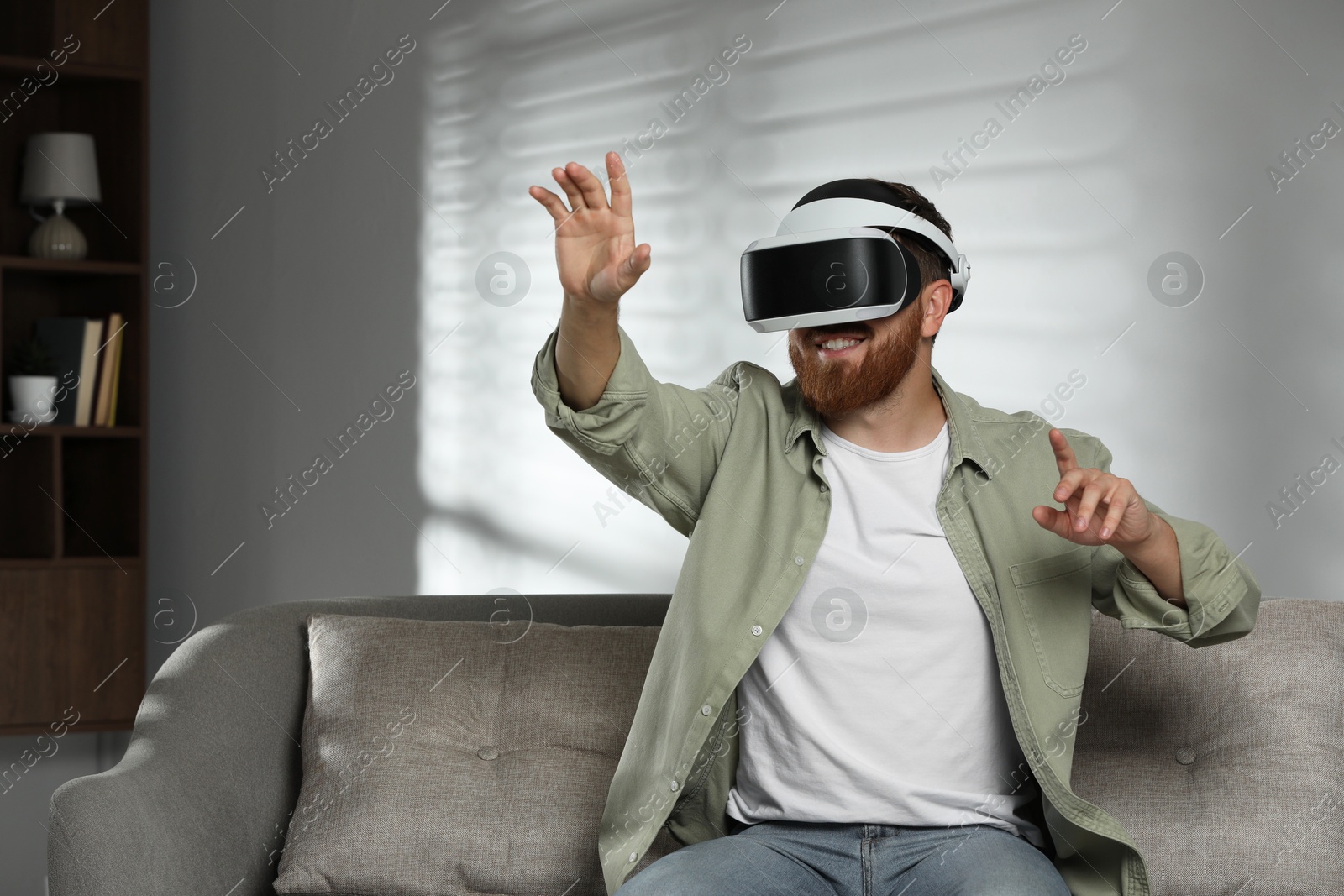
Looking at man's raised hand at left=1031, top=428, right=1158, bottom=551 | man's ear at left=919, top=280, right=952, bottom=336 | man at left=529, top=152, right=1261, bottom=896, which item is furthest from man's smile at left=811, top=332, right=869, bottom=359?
man's raised hand at left=1031, top=428, right=1158, bottom=551

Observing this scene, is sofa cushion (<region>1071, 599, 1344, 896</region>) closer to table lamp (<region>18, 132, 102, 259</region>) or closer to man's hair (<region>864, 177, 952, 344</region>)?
man's hair (<region>864, 177, 952, 344</region>)

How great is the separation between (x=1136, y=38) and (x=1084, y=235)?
41cm

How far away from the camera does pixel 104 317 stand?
3.49 m

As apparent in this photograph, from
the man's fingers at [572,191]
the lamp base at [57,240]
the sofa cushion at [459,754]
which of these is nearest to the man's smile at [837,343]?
the man's fingers at [572,191]

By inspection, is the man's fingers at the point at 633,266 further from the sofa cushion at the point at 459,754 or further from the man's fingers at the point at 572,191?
the sofa cushion at the point at 459,754

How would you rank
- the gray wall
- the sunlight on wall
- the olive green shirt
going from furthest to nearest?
the sunlight on wall
the gray wall
the olive green shirt

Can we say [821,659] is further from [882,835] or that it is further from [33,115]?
[33,115]

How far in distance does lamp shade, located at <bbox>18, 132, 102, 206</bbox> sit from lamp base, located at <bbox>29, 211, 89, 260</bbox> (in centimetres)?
7

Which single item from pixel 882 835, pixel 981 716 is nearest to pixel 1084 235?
pixel 981 716

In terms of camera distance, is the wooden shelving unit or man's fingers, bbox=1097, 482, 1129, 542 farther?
the wooden shelving unit

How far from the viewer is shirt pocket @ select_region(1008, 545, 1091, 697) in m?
1.63

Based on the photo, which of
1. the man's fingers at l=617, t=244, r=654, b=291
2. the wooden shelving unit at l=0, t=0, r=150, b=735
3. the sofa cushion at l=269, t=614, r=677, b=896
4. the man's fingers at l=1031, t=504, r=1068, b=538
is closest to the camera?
the man's fingers at l=617, t=244, r=654, b=291

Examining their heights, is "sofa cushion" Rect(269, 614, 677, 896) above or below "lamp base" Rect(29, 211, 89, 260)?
below

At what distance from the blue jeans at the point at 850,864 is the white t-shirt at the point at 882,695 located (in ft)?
0.07
